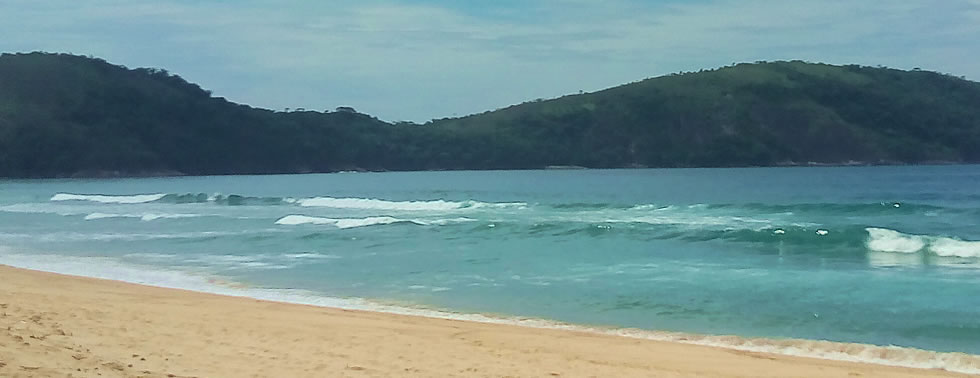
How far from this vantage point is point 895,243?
847 inches

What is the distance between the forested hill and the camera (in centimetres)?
10806

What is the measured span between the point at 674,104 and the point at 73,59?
261ft

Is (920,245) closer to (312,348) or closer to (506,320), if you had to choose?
(506,320)

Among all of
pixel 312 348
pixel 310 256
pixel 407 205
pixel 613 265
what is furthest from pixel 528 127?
pixel 312 348

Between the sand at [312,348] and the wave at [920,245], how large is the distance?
12302 millimetres

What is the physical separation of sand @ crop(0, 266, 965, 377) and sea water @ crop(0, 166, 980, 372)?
127 cm

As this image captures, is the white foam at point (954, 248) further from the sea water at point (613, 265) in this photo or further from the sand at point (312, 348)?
Result: the sand at point (312, 348)

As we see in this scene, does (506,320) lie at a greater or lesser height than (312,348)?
lesser

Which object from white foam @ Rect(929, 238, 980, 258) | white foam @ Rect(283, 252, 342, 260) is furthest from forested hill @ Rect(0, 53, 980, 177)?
white foam @ Rect(929, 238, 980, 258)

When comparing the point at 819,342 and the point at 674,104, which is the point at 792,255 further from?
the point at 674,104

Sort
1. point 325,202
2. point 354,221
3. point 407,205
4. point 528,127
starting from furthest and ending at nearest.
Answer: point 528,127, point 325,202, point 407,205, point 354,221

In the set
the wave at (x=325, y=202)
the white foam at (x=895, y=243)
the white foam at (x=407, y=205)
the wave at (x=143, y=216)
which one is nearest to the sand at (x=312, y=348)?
the white foam at (x=895, y=243)

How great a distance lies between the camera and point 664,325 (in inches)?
474

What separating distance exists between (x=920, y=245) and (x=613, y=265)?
7612mm
